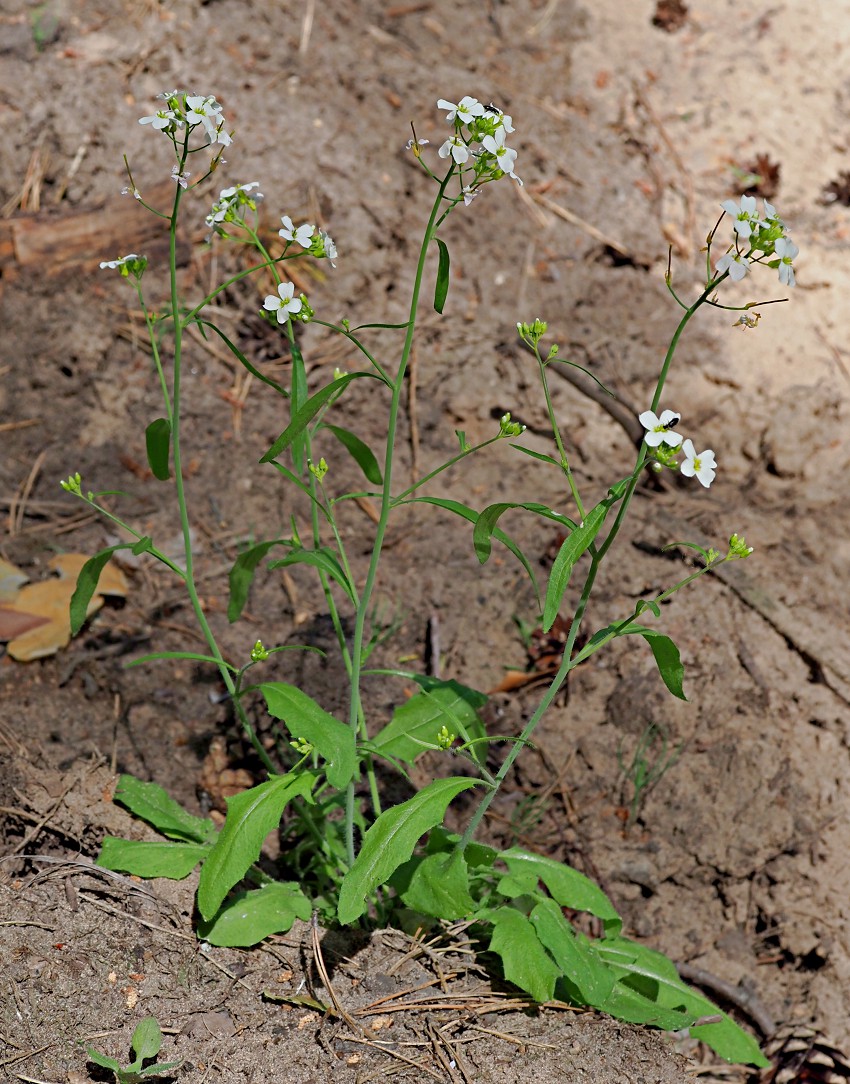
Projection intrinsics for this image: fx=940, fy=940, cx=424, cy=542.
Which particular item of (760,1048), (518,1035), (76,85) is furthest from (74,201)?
(760,1048)

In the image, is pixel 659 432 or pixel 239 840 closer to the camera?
pixel 659 432

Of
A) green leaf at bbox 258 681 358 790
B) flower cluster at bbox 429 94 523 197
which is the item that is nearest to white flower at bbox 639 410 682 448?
flower cluster at bbox 429 94 523 197

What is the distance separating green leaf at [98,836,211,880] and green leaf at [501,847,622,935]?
0.82m

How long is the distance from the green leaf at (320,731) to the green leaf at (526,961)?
0.54 m

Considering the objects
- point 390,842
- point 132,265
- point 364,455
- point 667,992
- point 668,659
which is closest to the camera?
point 668,659

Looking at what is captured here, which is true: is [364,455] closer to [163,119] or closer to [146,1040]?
[163,119]

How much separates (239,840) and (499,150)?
1.57 metres

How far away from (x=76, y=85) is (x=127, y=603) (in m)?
2.72

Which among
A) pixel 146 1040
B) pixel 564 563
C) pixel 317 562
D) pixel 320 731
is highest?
pixel 564 563

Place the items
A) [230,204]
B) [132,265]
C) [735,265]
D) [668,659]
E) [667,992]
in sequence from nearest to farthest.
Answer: [735,265] < [668,659] < [230,204] < [132,265] < [667,992]

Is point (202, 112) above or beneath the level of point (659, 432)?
above

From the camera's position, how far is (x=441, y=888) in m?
2.22

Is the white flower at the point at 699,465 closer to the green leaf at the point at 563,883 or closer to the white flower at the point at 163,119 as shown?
the green leaf at the point at 563,883

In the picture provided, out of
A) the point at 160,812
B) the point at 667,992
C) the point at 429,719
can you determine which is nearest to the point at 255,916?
the point at 160,812
